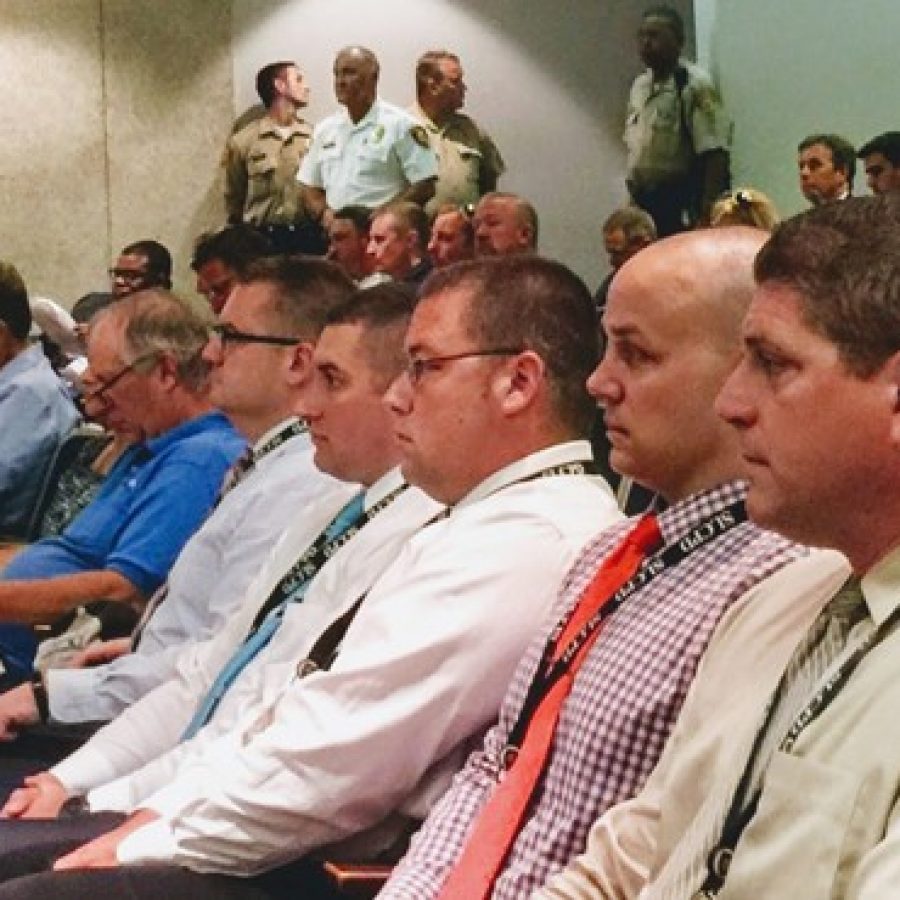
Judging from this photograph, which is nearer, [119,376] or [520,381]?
[520,381]

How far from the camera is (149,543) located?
3.56 metres

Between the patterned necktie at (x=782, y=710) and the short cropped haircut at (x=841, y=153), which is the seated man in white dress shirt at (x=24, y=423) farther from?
the short cropped haircut at (x=841, y=153)

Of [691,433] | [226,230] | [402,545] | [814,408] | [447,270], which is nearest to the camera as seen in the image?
[814,408]

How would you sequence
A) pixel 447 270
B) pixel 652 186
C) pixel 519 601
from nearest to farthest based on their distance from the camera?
pixel 519 601 → pixel 447 270 → pixel 652 186

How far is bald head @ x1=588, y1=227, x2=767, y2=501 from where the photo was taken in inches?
78.9

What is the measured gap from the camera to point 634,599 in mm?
1974

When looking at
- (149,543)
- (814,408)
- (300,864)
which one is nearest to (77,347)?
(149,543)

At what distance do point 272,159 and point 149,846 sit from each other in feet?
25.2

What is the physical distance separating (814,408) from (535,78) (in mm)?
9337

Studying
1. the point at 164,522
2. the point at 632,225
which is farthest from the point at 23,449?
the point at 632,225

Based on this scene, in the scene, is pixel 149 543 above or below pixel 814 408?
below

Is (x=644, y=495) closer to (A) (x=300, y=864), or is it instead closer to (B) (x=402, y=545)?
(B) (x=402, y=545)

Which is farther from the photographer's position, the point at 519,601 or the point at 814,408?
the point at 519,601

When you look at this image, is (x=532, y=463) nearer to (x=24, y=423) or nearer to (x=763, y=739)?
(x=763, y=739)
